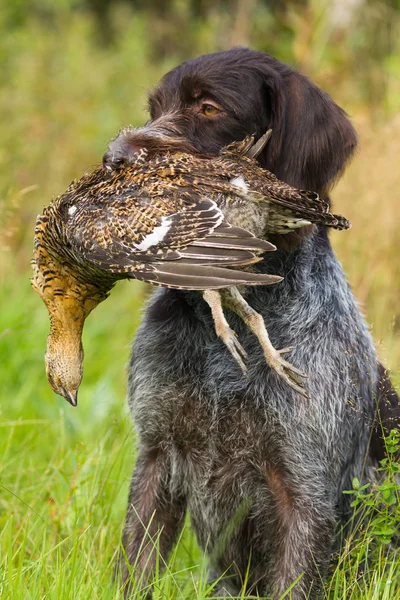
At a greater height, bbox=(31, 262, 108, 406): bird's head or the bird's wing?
the bird's wing

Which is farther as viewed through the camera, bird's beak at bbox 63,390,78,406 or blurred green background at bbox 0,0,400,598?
blurred green background at bbox 0,0,400,598

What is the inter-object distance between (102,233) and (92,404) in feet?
8.01

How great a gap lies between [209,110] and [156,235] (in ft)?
2.28

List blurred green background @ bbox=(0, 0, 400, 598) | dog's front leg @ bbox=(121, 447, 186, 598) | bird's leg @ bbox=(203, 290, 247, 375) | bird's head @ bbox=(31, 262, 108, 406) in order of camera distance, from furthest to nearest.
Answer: blurred green background @ bbox=(0, 0, 400, 598) < dog's front leg @ bbox=(121, 447, 186, 598) < bird's head @ bbox=(31, 262, 108, 406) < bird's leg @ bbox=(203, 290, 247, 375)

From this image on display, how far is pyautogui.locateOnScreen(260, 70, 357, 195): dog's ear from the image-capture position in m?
3.40

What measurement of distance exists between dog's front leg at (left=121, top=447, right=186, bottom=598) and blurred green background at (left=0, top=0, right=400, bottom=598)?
0.86ft

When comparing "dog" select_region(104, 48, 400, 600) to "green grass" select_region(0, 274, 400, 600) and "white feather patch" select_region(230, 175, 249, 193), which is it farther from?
"white feather patch" select_region(230, 175, 249, 193)

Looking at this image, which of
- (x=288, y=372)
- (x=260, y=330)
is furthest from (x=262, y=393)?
(x=260, y=330)

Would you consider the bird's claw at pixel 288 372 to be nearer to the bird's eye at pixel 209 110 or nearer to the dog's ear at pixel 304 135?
the dog's ear at pixel 304 135

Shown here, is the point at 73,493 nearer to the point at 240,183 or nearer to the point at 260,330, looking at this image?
the point at 260,330

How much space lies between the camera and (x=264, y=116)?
11.5ft

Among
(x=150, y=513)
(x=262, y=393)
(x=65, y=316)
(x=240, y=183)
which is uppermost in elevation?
(x=240, y=183)

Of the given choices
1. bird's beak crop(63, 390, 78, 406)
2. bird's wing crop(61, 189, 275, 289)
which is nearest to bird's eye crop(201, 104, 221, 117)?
bird's wing crop(61, 189, 275, 289)

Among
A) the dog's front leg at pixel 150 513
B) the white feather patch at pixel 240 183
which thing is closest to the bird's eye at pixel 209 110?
the white feather patch at pixel 240 183
